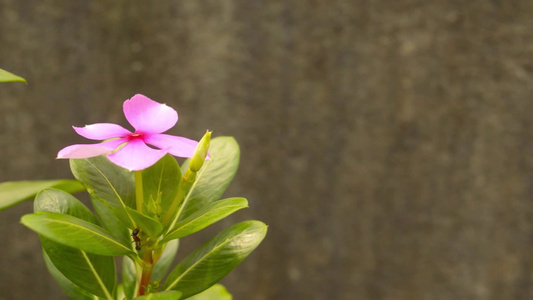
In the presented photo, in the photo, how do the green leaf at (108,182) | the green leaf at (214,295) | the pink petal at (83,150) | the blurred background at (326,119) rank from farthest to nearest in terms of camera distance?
the blurred background at (326,119) → the green leaf at (214,295) → the green leaf at (108,182) → the pink petal at (83,150)

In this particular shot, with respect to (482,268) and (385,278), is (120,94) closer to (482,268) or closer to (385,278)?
(385,278)

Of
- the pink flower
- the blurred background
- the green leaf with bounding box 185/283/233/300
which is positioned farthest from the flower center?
the blurred background

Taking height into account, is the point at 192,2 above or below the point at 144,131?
above

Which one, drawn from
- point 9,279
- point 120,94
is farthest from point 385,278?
point 9,279

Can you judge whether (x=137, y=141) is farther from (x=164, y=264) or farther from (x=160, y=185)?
(x=164, y=264)

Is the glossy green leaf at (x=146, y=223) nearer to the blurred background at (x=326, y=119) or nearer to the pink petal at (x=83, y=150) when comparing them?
the pink petal at (x=83, y=150)

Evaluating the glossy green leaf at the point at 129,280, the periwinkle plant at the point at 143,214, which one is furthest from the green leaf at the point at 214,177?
the glossy green leaf at the point at 129,280

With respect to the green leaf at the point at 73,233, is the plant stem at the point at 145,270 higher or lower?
lower
